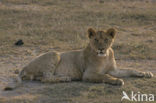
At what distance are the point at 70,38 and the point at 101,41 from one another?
413 cm

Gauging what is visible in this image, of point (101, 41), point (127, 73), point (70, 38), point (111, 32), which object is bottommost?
point (127, 73)

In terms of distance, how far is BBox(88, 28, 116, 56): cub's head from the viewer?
18.4ft

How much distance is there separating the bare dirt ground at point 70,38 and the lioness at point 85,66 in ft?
0.51

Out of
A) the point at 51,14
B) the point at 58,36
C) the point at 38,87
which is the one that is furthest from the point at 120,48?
the point at 51,14

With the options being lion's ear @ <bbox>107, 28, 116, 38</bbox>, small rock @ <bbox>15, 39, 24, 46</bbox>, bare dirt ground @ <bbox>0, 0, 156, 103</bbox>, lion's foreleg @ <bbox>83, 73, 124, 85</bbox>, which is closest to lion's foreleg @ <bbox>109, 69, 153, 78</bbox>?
bare dirt ground @ <bbox>0, 0, 156, 103</bbox>

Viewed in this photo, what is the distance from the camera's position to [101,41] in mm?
5629

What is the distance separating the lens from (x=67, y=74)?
600cm

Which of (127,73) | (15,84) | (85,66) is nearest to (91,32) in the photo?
(85,66)

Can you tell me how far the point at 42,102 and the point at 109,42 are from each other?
5.21 feet

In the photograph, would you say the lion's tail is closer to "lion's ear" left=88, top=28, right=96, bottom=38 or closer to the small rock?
"lion's ear" left=88, top=28, right=96, bottom=38

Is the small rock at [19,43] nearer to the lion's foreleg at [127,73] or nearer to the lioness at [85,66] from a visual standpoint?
the lioness at [85,66]

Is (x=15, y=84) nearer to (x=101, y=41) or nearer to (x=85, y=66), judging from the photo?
(x=85, y=66)

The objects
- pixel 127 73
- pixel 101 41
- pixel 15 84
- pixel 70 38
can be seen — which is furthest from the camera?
pixel 70 38

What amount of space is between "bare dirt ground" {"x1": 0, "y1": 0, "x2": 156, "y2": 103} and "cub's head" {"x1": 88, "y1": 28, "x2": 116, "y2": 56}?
579 millimetres
